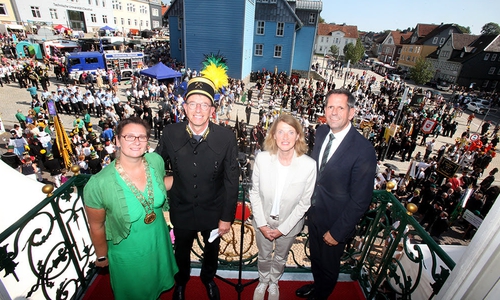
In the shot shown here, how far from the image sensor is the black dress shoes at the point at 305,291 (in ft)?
10.2

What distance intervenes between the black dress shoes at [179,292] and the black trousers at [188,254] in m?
0.05

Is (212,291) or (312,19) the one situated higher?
(312,19)

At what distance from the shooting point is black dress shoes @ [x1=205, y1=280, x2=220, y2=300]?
2.95 meters

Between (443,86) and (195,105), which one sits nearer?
(195,105)

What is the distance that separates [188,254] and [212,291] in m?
0.59

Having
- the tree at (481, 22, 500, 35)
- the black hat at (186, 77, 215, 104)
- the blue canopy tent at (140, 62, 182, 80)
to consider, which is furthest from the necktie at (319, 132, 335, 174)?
the tree at (481, 22, 500, 35)

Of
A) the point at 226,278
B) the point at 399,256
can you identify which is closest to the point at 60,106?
the point at 226,278

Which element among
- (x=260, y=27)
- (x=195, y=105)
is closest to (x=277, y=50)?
(x=260, y=27)

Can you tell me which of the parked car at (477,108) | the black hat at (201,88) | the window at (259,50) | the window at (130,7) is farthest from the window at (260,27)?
the window at (130,7)

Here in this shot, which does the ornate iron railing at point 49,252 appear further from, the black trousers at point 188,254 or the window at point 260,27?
the window at point 260,27

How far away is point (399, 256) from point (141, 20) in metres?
69.6

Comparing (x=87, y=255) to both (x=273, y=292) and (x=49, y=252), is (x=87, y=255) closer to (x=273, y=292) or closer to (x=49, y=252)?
(x=49, y=252)

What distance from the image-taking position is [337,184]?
252 centimetres

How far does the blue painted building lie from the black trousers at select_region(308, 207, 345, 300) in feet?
83.6
